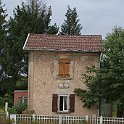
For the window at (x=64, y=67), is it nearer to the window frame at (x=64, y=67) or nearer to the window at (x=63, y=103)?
the window frame at (x=64, y=67)

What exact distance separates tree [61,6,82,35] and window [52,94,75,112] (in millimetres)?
27419

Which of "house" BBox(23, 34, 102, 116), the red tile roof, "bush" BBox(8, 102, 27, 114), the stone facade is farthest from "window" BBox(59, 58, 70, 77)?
"bush" BBox(8, 102, 27, 114)

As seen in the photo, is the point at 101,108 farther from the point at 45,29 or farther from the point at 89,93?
the point at 45,29

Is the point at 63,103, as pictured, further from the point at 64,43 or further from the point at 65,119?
the point at 65,119

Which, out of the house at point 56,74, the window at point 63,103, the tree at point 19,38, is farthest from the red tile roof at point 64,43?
the tree at point 19,38

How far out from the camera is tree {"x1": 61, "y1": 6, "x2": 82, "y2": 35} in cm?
6369

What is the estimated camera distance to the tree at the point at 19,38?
167ft

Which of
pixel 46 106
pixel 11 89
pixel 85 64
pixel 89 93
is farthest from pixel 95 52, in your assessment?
pixel 11 89

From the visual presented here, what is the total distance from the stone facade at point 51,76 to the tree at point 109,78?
913 millimetres

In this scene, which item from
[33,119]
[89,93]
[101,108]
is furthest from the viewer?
[101,108]

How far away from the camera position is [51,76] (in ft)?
119

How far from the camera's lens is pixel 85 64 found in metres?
36.1

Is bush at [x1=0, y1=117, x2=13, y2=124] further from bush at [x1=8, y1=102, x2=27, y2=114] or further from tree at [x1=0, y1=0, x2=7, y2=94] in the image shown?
tree at [x1=0, y1=0, x2=7, y2=94]

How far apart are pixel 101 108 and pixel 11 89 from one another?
15.3m
